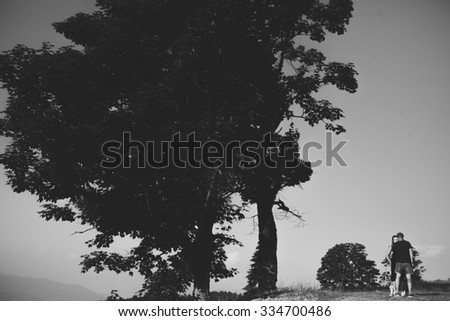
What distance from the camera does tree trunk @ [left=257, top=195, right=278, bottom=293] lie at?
21.7m

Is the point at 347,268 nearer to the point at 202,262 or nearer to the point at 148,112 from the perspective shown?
the point at 202,262

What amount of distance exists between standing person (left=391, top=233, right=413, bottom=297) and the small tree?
2401 inches

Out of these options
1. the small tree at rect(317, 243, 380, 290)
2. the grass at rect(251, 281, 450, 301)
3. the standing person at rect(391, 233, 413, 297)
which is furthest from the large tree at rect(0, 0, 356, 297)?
the small tree at rect(317, 243, 380, 290)

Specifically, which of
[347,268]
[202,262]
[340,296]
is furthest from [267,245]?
[347,268]

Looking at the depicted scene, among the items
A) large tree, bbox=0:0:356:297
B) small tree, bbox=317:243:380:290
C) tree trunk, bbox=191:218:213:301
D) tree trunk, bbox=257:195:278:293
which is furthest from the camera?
small tree, bbox=317:243:380:290

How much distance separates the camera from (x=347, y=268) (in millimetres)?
75500

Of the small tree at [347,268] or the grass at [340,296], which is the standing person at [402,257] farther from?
the small tree at [347,268]

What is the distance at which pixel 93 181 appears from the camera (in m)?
18.5

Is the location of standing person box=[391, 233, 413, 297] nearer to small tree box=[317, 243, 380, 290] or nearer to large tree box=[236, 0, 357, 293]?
large tree box=[236, 0, 357, 293]

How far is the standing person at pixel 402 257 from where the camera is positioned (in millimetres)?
15743

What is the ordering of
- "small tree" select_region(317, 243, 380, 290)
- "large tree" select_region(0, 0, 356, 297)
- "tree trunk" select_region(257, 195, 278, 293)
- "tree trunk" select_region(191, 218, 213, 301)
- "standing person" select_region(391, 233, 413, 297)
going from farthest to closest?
"small tree" select_region(317, 243, 380, 290) < "tree trunk" select_region(257, 195, 278, 293) < "tree trunk" select_region(191, 218, 213, 301) < "large tree" select_region(0, 0, 356, 297) < "standing person" select_region(391, 233, 413, 297)

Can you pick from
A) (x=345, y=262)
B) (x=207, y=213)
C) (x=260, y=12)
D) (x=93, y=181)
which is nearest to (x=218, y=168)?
(x=207, y=213)

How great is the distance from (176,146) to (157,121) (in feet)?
5.02

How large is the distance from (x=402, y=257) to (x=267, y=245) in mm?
8124
